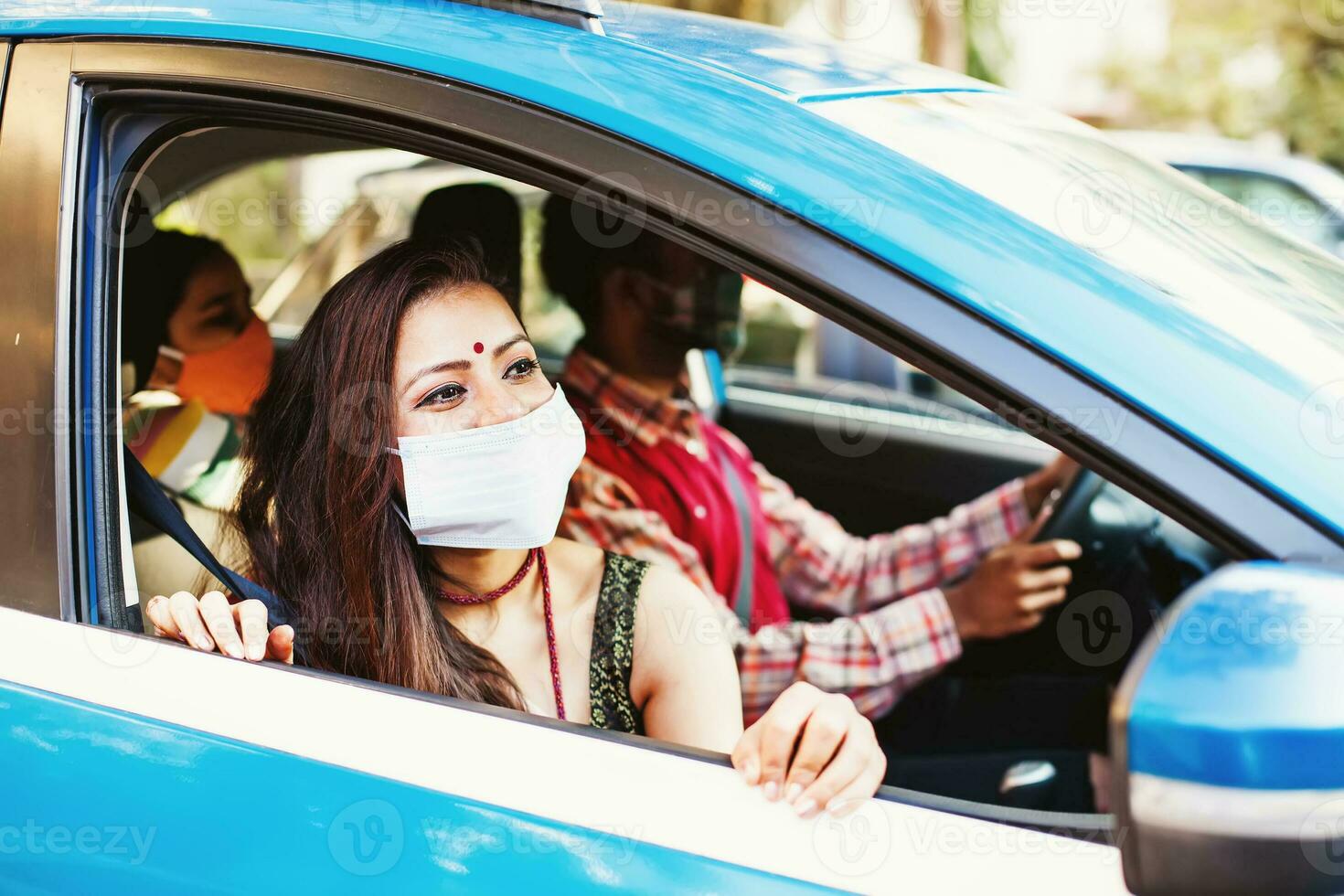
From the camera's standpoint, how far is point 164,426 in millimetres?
2377

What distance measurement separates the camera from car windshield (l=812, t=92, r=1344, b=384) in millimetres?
1155

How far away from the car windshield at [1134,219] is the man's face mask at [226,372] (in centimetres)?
168

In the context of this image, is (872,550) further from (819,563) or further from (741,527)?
(741,527)

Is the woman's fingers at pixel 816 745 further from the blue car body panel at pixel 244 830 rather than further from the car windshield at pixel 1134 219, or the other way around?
the car windshield at pixel 1134 219

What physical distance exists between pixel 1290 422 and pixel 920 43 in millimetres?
8350

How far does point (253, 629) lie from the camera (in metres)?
1.33

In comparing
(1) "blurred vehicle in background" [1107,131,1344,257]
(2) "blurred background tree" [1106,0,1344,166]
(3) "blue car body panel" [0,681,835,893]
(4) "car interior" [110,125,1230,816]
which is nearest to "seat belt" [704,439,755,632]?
(4) "car interior" [110,125,1230,816]

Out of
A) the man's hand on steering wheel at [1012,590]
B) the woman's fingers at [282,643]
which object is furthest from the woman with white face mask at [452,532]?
the man's hand on steering wheel at [1012,590]

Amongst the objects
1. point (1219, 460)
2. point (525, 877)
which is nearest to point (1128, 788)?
point (1219, 460)

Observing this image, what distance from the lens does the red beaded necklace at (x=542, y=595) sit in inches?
64.9

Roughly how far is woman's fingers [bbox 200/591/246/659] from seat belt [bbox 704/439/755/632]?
1468mm

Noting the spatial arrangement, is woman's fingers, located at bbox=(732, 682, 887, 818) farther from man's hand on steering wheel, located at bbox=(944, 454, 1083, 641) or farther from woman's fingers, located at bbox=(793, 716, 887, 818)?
man's hand on steering wheel, located at bbox=(944, 454, 1083, 641)

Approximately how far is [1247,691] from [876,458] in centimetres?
256

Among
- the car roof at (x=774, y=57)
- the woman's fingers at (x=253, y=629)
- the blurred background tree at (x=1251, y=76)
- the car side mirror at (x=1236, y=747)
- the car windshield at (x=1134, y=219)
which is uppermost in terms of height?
the car roof at (x=774, y=57)
